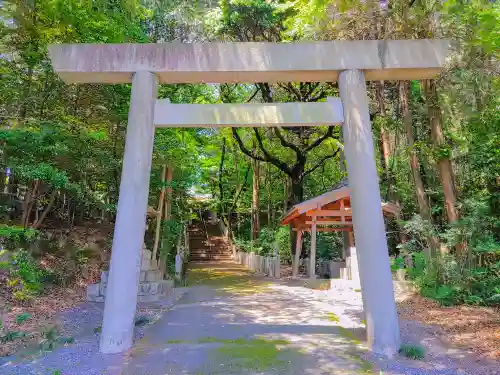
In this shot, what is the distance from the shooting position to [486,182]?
26.6 feet

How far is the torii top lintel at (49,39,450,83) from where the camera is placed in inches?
191

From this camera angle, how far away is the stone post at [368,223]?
14.4 feet

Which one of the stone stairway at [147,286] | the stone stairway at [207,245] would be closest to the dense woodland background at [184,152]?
the stone stairway at [147,286]

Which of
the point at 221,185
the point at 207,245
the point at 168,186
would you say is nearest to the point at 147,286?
the point at 168,186

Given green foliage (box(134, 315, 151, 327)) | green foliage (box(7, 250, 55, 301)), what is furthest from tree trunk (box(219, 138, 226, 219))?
green foliage (box(134, 315, 151, 327))

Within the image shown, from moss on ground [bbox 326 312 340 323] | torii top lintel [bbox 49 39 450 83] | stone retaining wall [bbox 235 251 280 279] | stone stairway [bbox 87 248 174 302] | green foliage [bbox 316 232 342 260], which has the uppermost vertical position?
torii top lintel [bbox 49 39 450 83]

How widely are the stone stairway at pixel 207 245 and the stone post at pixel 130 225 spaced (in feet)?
57.1

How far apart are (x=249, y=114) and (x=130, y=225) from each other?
7.10 feet

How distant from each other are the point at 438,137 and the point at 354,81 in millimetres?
4552

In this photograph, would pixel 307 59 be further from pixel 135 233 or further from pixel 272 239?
pixel 272 239

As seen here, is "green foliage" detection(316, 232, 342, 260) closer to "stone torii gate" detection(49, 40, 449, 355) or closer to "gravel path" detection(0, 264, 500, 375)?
"gravel path" detection(0, 264, 500, 375)

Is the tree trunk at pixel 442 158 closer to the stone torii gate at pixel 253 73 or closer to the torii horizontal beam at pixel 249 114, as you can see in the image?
the stone torii gate at pixel 253 73

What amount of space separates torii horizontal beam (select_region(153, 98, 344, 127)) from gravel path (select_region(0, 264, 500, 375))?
2952 mm

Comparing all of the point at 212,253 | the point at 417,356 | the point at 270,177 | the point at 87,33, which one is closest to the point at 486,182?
the point at 417,356
